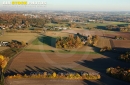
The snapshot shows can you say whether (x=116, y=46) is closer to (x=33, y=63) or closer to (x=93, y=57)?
(x=93, y=57)

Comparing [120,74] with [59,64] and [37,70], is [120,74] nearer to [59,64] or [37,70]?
[59,64]

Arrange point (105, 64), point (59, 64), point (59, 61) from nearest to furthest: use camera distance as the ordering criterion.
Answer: point (59, 64) → point (105, 64) → point (59, 61)

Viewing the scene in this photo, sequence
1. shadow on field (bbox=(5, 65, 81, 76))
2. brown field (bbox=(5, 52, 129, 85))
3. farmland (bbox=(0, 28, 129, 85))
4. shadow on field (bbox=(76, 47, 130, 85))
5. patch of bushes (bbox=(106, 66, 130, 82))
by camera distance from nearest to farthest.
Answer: brown field (bbox=(5, 52, 129, 85)) → patch of bushes (bbox=(106, 66, 130, 82)) → shadow on field (bbox=(76, 47, 130, 85)) → shadow on field (bbox=(5, 65, 81, 76)) → farmland (bbox=(0, 28, 129, 85))

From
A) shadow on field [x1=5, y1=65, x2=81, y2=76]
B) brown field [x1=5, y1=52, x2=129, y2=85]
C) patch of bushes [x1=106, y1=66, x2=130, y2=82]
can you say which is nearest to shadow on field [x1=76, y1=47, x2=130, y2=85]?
brown field [x1=5, y1=52, x2=129, y2=85]

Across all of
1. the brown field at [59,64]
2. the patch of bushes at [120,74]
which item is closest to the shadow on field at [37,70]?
the brown field at [59,64]

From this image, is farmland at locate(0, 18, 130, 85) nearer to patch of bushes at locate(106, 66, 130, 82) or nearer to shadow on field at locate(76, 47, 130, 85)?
shadow on field at locate(76, 47, 130, 85)

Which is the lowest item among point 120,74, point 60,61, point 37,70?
point 37,70

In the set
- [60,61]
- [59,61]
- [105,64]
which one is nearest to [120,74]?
[105,64]

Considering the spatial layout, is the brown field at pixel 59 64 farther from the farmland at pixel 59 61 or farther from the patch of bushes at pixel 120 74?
the patch of bushes at pixel 120 74

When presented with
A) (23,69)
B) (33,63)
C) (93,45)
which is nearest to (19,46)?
(33,63)
